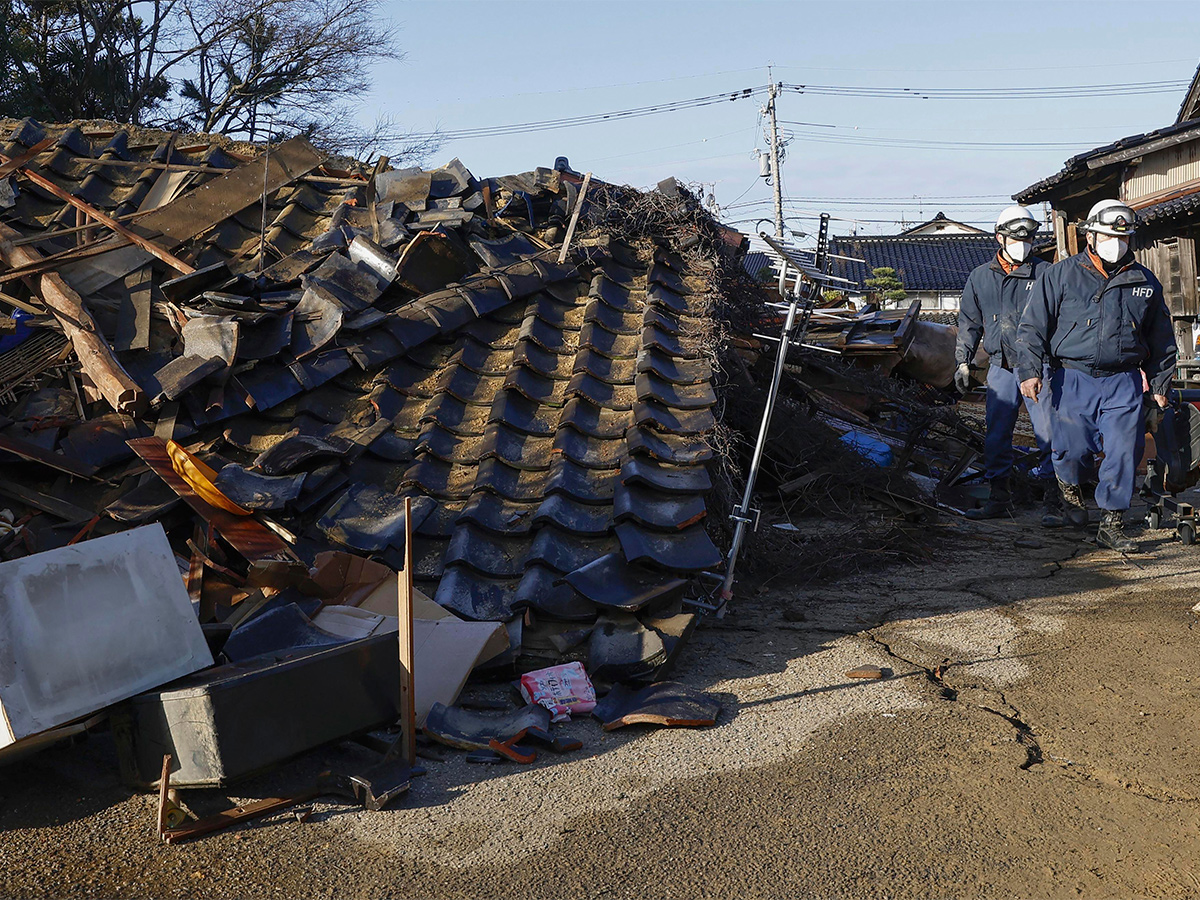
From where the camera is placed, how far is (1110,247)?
21.5ft

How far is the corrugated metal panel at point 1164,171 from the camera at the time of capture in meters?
15.1

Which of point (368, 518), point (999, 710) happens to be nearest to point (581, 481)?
A: point (368, 518)

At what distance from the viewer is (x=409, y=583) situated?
11.5 ft

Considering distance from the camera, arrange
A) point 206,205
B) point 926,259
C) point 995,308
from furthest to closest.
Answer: point 926,259
point 995,308
point 206,205

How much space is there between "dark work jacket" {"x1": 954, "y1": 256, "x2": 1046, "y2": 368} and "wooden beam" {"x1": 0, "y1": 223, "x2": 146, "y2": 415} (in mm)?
5798

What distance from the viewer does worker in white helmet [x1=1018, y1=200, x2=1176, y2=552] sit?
21.4 ft

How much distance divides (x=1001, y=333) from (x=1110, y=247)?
4.32 feet

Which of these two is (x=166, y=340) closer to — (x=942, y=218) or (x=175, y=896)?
(x=175, y=896)

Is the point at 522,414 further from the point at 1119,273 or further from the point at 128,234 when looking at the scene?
the point at 1119,273

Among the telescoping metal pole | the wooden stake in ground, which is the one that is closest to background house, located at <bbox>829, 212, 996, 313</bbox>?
the telescoping metal pole

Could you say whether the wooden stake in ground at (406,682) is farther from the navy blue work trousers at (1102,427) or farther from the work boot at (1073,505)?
the work boot at (1073,505)

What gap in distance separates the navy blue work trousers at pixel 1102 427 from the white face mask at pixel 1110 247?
0.75m

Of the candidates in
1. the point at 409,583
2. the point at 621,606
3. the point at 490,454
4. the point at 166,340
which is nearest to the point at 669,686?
the point at 621,606

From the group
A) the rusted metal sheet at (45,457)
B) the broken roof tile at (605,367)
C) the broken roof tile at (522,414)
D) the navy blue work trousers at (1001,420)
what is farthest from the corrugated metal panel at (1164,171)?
the rusted metal sheet at (45,457)
